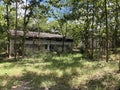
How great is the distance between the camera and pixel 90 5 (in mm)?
22781

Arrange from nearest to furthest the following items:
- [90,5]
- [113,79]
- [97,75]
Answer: [113,79] → [97,75] → [90,5]

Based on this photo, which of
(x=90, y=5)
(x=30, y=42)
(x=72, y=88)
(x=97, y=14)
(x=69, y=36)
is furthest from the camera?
(x=69, y=36)

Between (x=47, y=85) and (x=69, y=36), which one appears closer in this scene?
(x=47, y=85)

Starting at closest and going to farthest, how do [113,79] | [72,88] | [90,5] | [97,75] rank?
[72,88] < [113,79] < [97,75] < [90,5]

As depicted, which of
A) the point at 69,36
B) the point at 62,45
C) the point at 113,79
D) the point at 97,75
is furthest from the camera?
the point at 69,36

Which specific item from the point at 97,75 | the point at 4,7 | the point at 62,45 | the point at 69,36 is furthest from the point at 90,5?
the point at 69,36

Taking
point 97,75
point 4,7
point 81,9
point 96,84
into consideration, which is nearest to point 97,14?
point 81,9

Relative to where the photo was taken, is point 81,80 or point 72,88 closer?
point 72,88

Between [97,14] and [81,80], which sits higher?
[97,14]

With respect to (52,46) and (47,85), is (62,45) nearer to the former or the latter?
(52,46)

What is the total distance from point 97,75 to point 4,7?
17.8 metres

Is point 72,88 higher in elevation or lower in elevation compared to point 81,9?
lower

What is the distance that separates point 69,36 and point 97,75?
36.0 meters

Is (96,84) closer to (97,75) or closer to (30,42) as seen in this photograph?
(97,75)
